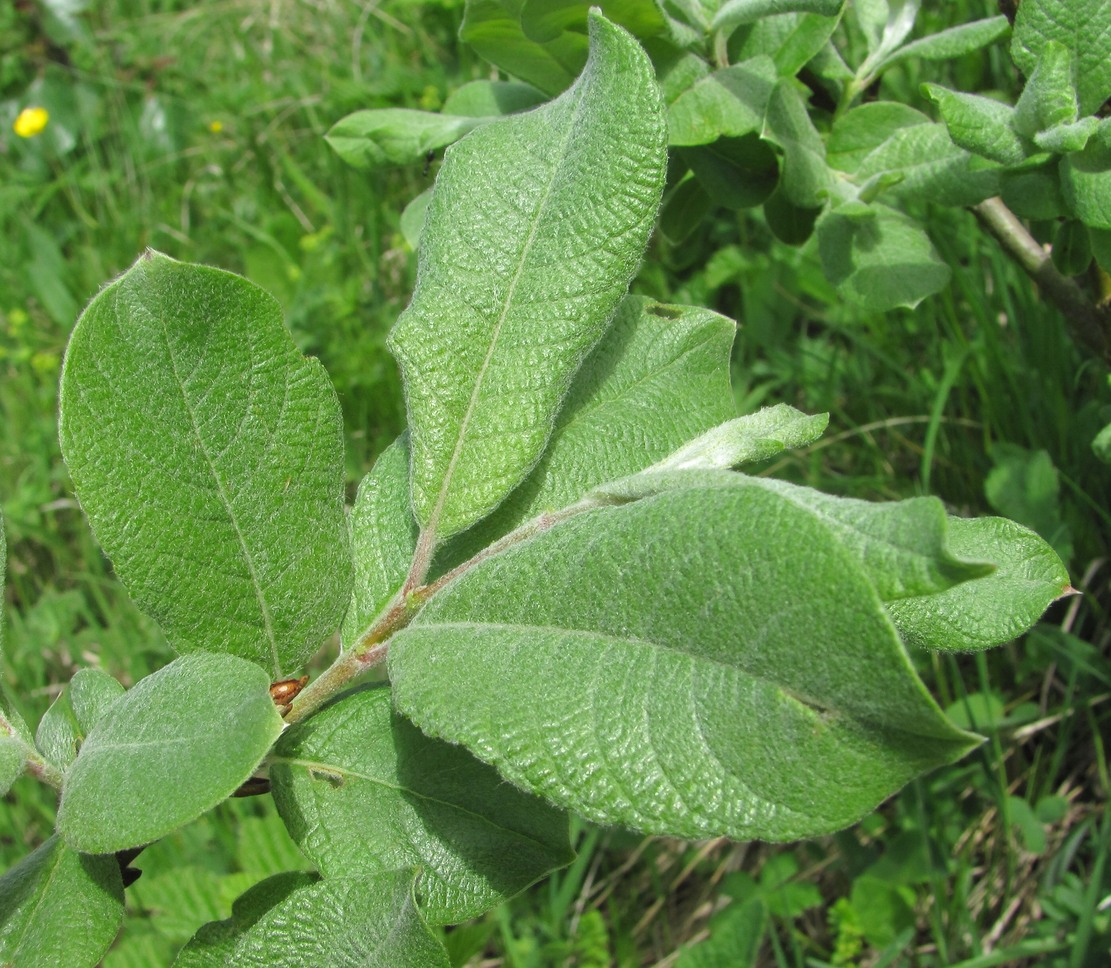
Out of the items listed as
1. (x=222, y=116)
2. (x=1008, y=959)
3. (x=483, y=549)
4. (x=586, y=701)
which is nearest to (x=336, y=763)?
(x=483, y=549)

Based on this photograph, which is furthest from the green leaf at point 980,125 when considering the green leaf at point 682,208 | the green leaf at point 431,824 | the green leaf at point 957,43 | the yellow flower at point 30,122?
the yellow flower at point 30,122

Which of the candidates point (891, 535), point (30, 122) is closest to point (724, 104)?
point (891, 535)

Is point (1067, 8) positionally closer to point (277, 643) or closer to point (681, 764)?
point (681, 764)

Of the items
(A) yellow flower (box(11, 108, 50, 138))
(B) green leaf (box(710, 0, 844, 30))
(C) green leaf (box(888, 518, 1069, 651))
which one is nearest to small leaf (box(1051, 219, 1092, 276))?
(B) green leaf (box(710, 0, 844, 30))

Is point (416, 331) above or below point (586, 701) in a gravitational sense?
above

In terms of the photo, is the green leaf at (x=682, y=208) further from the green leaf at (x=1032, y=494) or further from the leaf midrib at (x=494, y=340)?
the green leaf at (x=1032, y=494)

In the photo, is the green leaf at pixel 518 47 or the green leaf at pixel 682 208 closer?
the green leaf at pixel 518 47
